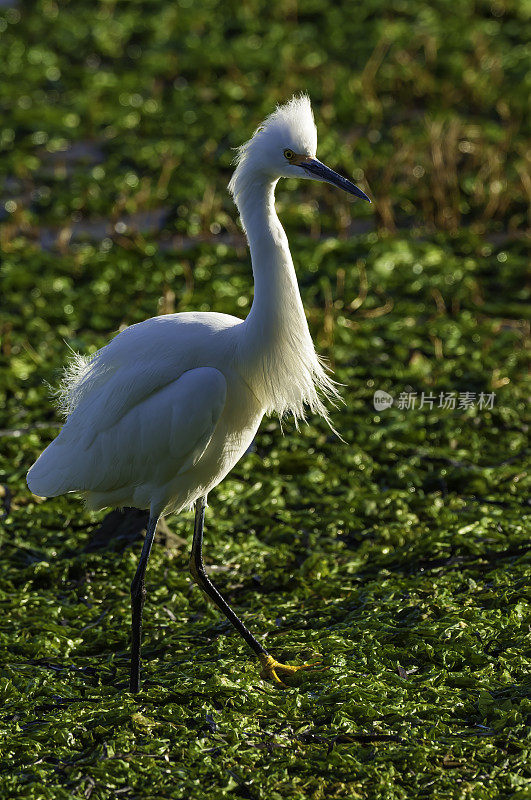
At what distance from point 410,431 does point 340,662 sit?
2.07 meters

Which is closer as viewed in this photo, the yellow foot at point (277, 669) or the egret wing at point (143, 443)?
the egret wing at point (143, 443)

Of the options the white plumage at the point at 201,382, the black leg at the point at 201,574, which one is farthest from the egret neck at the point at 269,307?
the black leg at the point at 201,574

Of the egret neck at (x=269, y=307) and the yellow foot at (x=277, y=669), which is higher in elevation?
the egret neck at (x=269, y=307)

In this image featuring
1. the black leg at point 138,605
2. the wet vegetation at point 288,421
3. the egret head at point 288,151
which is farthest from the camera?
the black leg at point 138,605

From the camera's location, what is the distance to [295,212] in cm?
790

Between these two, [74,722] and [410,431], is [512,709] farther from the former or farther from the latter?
[410,431]

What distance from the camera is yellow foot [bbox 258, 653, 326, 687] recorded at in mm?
3797

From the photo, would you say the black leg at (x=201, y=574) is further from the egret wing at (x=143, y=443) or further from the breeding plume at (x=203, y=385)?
the egret wing at (x=143, y=443)

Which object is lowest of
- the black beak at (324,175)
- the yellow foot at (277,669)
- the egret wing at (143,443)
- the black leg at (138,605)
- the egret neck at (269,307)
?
the yellow foot at (277,669)

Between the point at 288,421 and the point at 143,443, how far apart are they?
2.07 meters

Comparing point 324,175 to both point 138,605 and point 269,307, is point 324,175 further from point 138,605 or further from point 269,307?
point 138,605

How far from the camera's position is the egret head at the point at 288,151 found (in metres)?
3.51

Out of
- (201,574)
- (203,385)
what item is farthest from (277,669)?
(203,385)

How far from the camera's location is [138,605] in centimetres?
386
